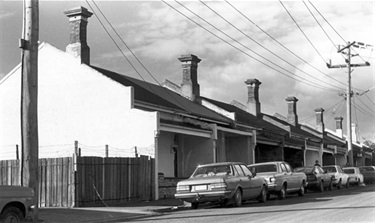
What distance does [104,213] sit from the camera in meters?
16.2

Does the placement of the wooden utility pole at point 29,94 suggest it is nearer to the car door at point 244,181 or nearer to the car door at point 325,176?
the car door at point 244,181

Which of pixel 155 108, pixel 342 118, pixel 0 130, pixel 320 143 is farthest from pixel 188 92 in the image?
pixel 342 118

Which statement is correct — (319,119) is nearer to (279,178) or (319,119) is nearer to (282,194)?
(282,194)

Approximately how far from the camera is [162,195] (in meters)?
22.6

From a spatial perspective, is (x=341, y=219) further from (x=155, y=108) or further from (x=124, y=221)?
(x=155, y=108)

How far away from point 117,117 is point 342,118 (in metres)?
53.8

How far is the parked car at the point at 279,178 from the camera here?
21.5 m

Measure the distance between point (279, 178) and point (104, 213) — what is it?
8.33 metres

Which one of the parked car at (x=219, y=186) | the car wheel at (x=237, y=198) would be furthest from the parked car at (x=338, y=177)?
the car wheel at (x=237, y=198)

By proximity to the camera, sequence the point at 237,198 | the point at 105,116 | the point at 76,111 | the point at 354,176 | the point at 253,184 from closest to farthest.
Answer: the point at 237,198 → the point at 253,184 → the point at 105,116 → the point at 76,111 → the point at 354,176

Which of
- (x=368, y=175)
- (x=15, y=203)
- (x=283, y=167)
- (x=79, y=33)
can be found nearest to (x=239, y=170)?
(x=283, y=167)

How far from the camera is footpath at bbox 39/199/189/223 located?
14.7m

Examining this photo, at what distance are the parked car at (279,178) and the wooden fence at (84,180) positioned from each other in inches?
188

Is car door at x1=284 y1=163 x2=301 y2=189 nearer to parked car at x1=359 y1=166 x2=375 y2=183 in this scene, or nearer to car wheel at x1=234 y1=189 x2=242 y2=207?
car wheel at x1=234 y1=189 x2=242 y2=207
